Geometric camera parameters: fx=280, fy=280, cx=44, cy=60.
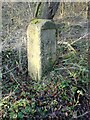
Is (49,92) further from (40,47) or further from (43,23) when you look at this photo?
(43,23)

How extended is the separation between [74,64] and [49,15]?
A: 890 millimetres

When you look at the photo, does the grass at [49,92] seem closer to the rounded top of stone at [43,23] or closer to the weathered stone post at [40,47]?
the weathered stone post at [40,47]

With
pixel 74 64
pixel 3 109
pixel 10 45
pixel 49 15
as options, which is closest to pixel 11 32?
pixel 10 45

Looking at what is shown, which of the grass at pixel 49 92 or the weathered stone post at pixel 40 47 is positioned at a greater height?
the weathered stone post at pixel 40 47

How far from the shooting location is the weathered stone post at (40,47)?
14.0ft

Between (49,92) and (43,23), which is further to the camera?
(43,23)

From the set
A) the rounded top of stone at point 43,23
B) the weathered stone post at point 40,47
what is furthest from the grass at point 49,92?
the rounded top of stone at point 43,23

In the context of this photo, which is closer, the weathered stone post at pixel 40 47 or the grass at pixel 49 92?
the grass at pixel 49 92

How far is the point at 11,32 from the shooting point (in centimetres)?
557

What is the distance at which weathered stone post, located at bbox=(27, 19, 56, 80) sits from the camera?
168 inches

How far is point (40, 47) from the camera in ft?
14.1

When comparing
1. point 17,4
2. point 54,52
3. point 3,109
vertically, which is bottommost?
point 3,109

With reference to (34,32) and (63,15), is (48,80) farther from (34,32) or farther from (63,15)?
(63,15)

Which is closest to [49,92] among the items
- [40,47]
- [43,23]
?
[40,47]
